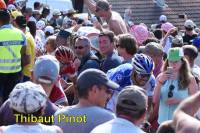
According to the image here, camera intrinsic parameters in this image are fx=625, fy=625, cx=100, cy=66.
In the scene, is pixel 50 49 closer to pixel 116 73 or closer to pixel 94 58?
pixel 94 58

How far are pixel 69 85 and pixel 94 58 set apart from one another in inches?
20.2

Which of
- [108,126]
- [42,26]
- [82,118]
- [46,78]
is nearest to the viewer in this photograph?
[108,126]

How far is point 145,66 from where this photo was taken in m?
6.42

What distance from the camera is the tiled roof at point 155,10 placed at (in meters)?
25.2

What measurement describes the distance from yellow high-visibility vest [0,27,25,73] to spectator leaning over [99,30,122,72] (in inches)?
49.9

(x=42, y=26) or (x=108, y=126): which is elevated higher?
(x=108, y=126)

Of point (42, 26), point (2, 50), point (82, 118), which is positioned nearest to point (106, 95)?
point (82, 118)

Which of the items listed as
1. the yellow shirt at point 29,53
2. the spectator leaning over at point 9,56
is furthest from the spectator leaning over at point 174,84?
the yellow shirt at point 29,53

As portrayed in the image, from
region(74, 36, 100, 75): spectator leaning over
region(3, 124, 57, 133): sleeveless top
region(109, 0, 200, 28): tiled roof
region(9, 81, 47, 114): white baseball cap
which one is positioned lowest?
region(109, 0, 200, 28): tiled roof

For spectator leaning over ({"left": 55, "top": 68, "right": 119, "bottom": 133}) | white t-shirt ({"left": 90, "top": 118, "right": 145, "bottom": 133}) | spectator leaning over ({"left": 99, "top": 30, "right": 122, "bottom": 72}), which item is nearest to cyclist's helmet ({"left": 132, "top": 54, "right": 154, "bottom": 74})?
spectator leaning over ({"left": 99, "top": 30, "right": 122, "bottom": 72})

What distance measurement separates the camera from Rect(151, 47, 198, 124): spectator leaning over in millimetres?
6785

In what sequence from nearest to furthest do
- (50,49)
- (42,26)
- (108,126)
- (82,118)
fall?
1. (108,126)
2. (82,118)
3. (50,49)
4. (42,26)

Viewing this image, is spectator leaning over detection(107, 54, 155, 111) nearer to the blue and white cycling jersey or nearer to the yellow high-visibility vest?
the blue and white cycling jersey

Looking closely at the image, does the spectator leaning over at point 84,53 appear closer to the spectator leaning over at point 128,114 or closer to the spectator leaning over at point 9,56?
the spectator leaning over at point 9,56
